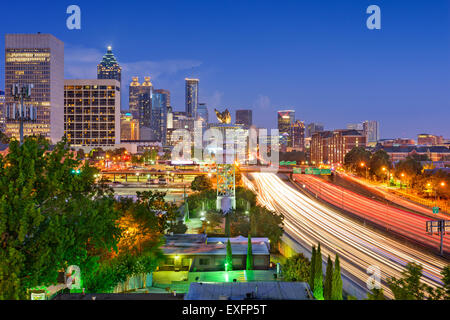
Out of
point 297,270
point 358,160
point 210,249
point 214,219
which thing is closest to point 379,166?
point 358,160

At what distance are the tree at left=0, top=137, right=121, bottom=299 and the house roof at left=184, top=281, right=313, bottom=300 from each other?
262 cm

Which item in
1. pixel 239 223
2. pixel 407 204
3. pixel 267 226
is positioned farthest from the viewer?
pixel 407 204

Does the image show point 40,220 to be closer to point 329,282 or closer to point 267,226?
point 329,282

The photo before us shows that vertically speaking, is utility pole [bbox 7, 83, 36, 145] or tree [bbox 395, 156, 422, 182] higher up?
utility pole [bbox 7, 83, 36, 145]

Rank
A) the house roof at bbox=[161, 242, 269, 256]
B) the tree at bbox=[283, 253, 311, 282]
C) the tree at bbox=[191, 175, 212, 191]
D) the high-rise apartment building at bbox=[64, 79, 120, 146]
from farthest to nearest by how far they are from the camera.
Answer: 1. the high-rise apartment building at bbox=[64, 79, 120, 146]
2. the tree at bbox=[191, 175, 212, 191]
3. the house roof at bbox=[161, 242, 269, 256]
4. the tree at bbox=[283, 253, 311, 282]

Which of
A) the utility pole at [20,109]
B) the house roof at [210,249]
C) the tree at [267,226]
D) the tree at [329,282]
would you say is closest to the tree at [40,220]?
the utility pole at [20,109]

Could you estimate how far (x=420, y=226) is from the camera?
2517cm

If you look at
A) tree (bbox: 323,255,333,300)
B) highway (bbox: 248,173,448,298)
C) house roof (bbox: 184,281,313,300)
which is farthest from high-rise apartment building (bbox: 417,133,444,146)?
house roof (bbox: 184,281,313,300)

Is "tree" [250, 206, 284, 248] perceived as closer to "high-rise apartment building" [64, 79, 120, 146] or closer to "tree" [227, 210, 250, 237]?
"tree" [227, 210, 250, 237]

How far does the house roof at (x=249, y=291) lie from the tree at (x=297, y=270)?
4958 mm

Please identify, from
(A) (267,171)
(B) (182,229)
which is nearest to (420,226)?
(B) (182,229)

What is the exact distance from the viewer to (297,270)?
45.6ft

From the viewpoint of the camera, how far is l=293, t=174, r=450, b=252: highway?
22219mm

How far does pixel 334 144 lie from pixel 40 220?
11953 centimetres
